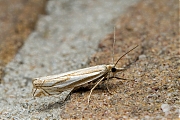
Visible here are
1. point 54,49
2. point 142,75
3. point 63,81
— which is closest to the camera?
point 63,81

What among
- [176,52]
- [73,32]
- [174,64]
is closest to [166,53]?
[176,52]

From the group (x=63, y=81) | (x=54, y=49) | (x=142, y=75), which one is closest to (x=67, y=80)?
(x=63, y=81)

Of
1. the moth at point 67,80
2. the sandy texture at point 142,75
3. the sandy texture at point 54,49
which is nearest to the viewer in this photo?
the sandy texture at point 142,75

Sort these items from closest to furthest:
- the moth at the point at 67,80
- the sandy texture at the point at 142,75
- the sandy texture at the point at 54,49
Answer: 1. the sandy texture at the point at 142,75
2. the moth at the point at 67,80
3. the sandy texture at the point at 54,49

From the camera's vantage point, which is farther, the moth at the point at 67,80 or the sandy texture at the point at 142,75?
the moth at the point at 67,80

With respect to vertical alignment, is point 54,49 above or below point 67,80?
above

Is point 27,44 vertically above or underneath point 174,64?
above

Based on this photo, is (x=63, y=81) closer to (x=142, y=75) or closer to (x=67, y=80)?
(x=67, y=80)

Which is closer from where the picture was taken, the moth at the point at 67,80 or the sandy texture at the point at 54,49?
the moth at the point at 67,80

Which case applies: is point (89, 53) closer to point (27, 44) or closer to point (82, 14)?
point (27, 44)

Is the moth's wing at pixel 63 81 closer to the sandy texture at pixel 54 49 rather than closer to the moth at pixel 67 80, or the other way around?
the moth at pixel 67 80

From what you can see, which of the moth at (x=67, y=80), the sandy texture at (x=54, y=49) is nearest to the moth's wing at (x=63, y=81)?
the moth at (x=67, y=80)
